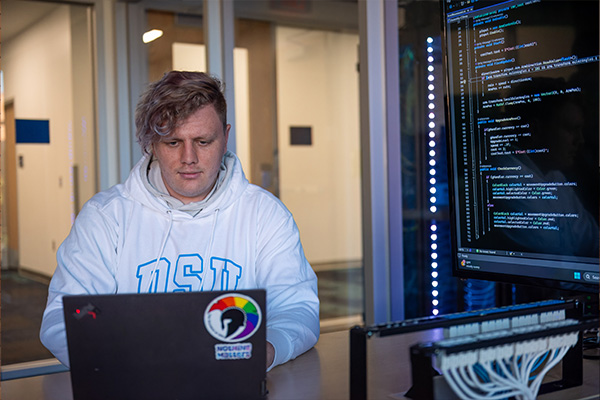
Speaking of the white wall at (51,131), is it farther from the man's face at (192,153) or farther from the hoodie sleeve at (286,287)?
the hoodie sleeve at (286,287)

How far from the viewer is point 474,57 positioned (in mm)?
1565

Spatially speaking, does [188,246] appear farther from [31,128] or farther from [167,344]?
[31,128]

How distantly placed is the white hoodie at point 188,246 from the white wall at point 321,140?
12.5ft

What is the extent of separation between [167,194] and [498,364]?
Result: 1117mm

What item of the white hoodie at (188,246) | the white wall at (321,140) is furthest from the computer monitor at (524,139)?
the white wall at (321,140)

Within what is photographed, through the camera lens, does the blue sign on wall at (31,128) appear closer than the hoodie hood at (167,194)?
No

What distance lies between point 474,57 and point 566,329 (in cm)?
76

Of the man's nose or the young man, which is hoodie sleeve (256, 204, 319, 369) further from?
the man's nose

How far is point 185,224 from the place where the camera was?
1.86 m

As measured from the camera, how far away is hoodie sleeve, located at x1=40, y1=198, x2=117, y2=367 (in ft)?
5.42

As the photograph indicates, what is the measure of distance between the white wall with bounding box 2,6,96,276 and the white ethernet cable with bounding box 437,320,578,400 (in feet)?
13.1

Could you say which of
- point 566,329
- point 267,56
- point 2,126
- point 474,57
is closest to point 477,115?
point 474,57

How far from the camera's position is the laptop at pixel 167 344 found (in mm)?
1035

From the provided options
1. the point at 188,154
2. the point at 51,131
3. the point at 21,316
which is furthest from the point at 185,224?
the point at 21,316
